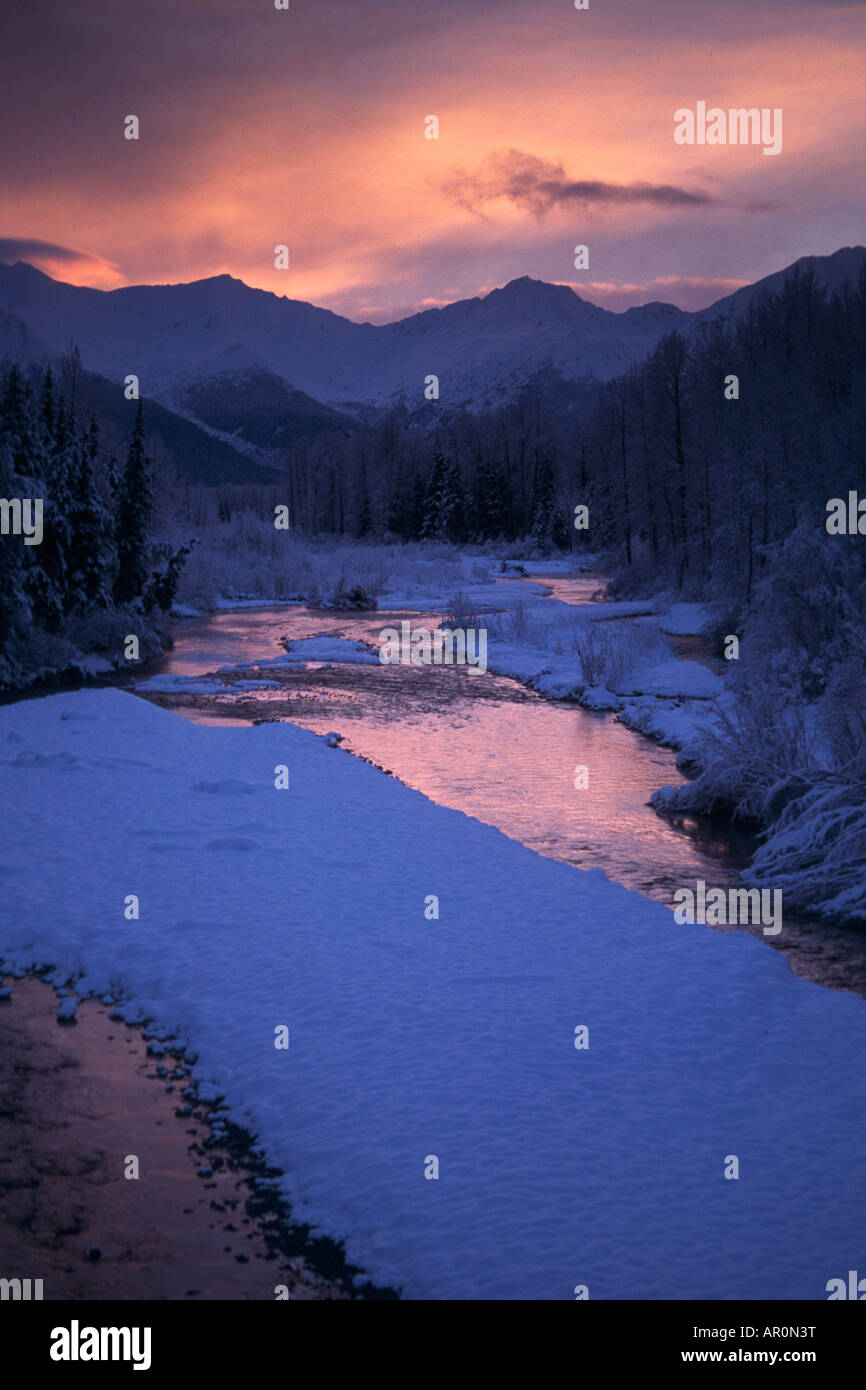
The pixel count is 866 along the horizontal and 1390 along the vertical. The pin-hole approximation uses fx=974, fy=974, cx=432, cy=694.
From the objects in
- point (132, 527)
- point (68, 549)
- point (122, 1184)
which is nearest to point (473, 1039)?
point (122, 1184)

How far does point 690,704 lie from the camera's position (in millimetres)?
21328

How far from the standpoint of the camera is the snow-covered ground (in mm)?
5059

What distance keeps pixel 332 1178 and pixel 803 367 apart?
37.6 m

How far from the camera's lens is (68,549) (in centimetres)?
2962

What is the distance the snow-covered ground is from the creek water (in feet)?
3.76

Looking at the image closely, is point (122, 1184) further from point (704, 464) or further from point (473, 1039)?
point (704, 464)

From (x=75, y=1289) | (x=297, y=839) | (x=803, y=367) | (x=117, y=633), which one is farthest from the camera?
(x=803, y=367)

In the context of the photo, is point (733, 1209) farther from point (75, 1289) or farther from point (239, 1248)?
point (75, 1289)

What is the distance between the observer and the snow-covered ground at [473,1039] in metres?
5.06

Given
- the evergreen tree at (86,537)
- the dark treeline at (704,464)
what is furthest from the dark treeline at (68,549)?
the dark treeline at (704,464)

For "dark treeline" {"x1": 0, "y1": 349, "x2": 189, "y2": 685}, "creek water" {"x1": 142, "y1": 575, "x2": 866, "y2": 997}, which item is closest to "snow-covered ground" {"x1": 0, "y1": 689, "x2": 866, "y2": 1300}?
"creek water" {"x1": 142, "y1": 575, "x2": 866, "y2": 997}

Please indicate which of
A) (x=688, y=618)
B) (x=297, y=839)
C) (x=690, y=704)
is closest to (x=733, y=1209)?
(x=297, y=839)

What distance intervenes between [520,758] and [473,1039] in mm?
10430

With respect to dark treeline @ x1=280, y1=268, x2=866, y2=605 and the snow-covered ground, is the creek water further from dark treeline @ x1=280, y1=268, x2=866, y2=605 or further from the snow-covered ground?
dark treeline @ x1=280, y1=268, x2=866, y2=605
